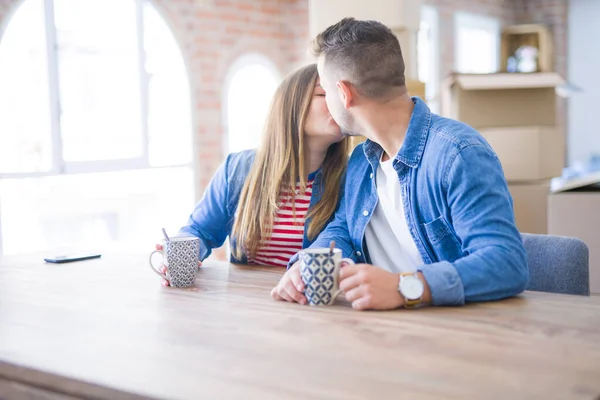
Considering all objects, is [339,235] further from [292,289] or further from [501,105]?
[501,105]

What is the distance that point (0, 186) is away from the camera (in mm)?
4203

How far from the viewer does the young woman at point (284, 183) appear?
1948mm

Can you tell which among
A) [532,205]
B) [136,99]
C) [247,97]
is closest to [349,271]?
[532,205]

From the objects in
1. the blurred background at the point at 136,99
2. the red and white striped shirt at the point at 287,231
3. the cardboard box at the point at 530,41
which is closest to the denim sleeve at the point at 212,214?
the red and white striped shirt at the point at 287,231

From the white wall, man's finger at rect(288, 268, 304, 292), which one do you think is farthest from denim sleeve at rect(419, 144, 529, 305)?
the white wall

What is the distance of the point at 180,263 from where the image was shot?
62.7 inches

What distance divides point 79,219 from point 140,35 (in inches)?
53.7

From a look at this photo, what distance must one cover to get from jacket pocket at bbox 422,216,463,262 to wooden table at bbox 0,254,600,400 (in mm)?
213

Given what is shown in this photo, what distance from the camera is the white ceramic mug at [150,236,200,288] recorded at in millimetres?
1592

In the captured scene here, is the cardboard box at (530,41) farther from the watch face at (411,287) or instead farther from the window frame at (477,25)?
the watch face at (411,287)

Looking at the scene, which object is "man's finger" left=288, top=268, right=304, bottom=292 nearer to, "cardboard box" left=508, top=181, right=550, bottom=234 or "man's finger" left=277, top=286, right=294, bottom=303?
"man's finger" left=277, top=286, right=294, bottom=303

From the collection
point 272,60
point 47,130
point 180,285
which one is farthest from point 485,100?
point 272,60

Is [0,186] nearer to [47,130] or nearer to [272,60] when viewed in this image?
[47,130]

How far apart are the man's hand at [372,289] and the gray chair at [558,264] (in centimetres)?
48
